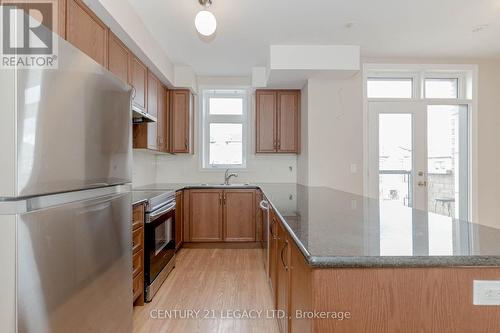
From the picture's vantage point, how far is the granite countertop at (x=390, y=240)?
85 cm

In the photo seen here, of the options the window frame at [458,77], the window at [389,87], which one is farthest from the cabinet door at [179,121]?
the window frame at [458,77]

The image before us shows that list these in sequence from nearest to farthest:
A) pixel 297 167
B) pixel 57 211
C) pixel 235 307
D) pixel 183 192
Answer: pixel 57 211 < pixel 235 307 < pixel 183 192 < pixel 297 167

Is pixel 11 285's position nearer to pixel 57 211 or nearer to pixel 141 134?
pixel 57 211

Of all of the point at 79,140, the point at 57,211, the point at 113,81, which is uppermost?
the point at 113,81

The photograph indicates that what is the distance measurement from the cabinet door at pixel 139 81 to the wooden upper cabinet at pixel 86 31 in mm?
609

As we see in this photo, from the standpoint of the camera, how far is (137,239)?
2244 millimetres

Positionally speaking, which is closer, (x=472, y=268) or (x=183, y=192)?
(x=472, y=268)

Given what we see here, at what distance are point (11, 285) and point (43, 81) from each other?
653 mm

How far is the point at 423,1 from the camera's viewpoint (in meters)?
2.53

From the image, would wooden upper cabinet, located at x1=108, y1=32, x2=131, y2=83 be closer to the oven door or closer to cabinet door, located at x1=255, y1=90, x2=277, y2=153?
the oven door

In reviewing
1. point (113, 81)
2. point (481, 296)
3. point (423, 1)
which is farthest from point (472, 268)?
point (423, 1)

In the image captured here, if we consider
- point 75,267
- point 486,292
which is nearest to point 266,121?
point 75,267

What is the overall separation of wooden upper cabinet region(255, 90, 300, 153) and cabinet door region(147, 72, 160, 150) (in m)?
1.49

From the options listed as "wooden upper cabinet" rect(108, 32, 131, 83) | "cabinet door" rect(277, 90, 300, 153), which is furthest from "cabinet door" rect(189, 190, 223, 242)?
"wooden upper cabinet" rect(108, 32, 131, 83)
